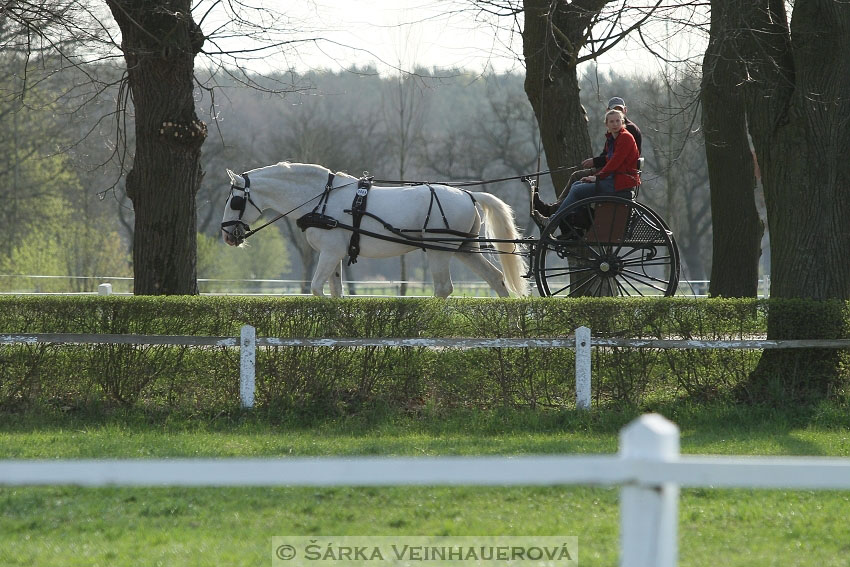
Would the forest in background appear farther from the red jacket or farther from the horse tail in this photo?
the red jacket

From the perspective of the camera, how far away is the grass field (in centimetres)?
521

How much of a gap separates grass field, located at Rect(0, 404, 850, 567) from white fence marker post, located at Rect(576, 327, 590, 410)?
0.47 metres

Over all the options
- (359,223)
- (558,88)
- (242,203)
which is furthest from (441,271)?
(558,88)

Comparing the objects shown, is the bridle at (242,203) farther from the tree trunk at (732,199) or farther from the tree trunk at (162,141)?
the tree trunk at (732,199)

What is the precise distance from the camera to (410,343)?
9.73 m

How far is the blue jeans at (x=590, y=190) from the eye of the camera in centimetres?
1065

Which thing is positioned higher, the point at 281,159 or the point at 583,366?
the point at 281,159

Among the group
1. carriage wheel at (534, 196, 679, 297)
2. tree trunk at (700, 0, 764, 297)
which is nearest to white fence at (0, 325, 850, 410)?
carriage wheel at (534, 196, 679, 297)

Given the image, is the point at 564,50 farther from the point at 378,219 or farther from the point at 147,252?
the point at 147,252

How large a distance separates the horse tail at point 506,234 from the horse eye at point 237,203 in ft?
9.98

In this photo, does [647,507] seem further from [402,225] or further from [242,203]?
[242,203]

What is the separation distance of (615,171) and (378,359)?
3.31 metres

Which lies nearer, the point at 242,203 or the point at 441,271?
the point at 242,203

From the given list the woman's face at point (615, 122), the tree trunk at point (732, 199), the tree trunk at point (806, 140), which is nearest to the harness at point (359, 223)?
the woman's face at point (615, 122)
